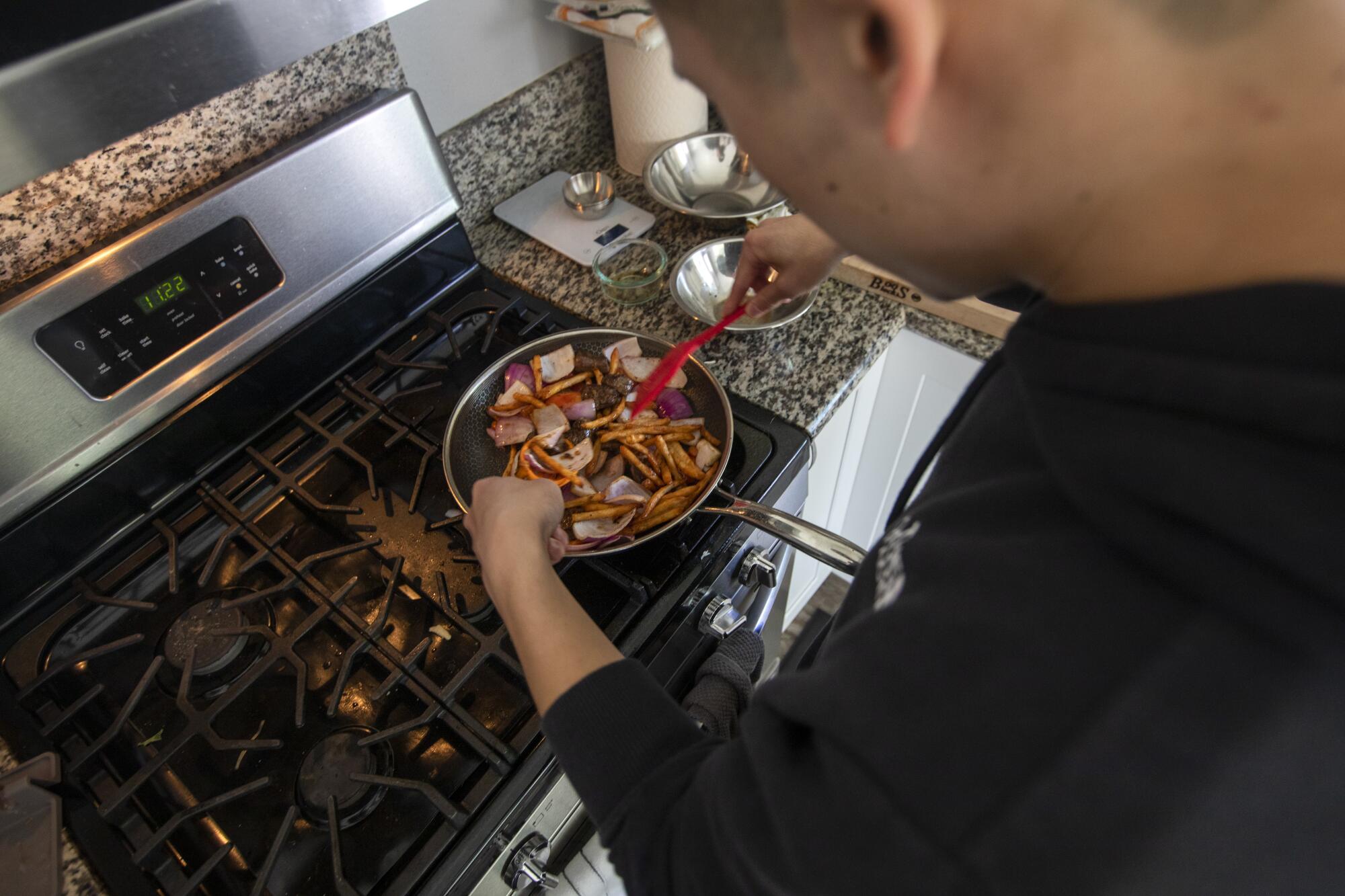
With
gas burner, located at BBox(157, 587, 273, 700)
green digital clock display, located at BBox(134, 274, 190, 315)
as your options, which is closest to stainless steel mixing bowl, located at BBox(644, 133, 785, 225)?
green digital clock display, located at BBox(134, 274, 190, 315)

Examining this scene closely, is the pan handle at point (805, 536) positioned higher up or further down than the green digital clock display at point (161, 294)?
higher up

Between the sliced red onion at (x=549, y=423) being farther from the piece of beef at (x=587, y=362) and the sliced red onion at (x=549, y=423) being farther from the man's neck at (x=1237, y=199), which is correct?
the man's neck at (x=1237, y=199)

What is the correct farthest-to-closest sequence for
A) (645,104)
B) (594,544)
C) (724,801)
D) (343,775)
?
(645,104)
(594,544)
(343,775)
(724,801)

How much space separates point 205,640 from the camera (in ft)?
2.24

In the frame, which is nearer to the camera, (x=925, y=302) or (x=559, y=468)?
(x=559, y=468)

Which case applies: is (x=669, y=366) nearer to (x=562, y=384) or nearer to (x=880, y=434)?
(x=562, y=384)

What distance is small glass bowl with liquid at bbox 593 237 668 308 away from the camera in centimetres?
98

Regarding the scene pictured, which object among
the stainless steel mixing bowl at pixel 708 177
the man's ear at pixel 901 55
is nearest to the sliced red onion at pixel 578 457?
the stainless steel mixing bowl at pixel 708 177

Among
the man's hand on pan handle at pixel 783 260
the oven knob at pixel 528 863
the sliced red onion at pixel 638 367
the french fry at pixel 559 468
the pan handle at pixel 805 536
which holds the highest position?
the man's hand on pan handle at pixel 783 260

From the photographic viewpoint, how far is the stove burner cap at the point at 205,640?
673 millimetres

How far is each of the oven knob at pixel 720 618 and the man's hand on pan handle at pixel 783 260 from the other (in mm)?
327

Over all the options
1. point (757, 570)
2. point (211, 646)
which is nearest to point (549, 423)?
point (757, 570)

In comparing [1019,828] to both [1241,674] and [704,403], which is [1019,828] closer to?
[1241,674]

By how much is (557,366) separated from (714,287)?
0.26m
